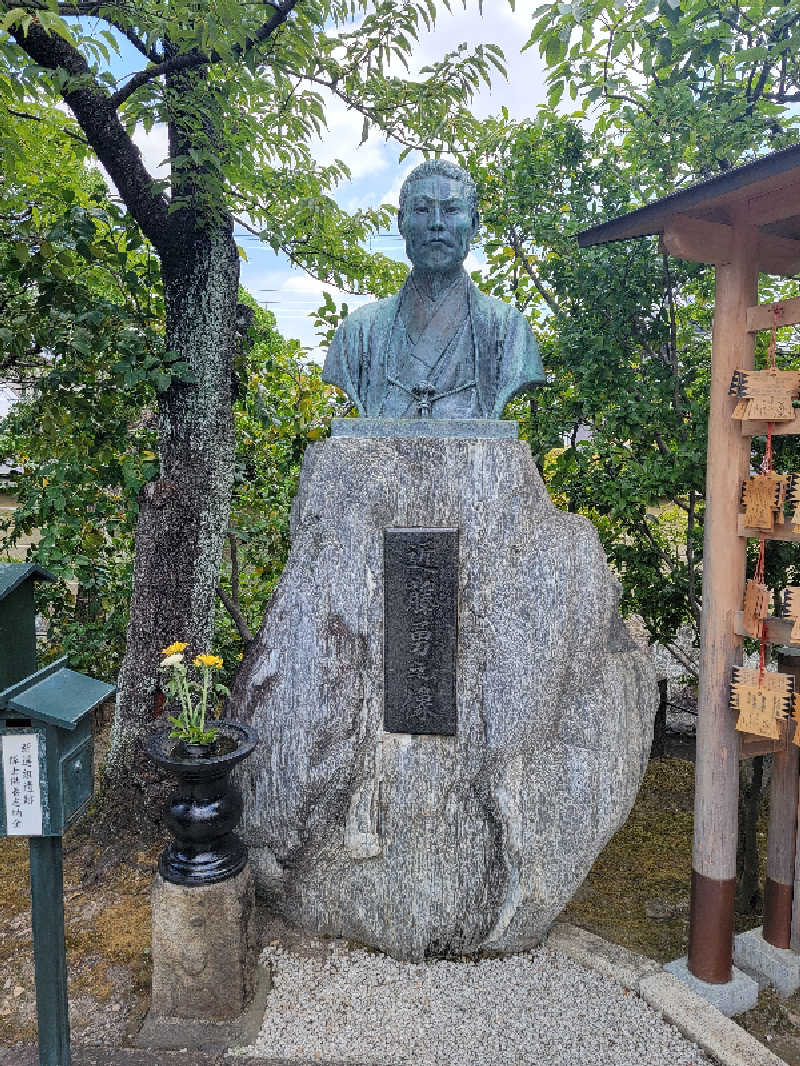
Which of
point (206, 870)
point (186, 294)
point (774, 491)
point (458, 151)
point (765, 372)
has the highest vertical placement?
point (458, 151)

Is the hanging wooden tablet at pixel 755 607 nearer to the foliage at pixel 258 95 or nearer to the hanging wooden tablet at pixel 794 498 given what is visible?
the hanging wooden tablet at pixel 794 498

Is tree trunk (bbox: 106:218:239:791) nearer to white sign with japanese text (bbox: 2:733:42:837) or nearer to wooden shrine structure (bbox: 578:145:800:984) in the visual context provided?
wooden shrine structure (bbox: 578:145:800:984)

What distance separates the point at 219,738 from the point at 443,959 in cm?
158

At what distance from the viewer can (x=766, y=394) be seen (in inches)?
134

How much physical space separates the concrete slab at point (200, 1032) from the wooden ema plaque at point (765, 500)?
313 centimetres

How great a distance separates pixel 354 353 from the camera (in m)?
4.14

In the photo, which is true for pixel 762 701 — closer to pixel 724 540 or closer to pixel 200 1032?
pixel 724 540

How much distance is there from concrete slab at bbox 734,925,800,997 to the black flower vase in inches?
104

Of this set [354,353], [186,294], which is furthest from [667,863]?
[186,294]

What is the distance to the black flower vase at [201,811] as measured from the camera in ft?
11.1

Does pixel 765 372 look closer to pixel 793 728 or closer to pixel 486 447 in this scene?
pixel 486 447

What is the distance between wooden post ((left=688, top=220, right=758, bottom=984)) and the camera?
11.9 ft

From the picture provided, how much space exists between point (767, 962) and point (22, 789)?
145 inches

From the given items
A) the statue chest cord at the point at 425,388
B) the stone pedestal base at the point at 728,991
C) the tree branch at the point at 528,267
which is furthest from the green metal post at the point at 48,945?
the tree branch at the point at 528,267
